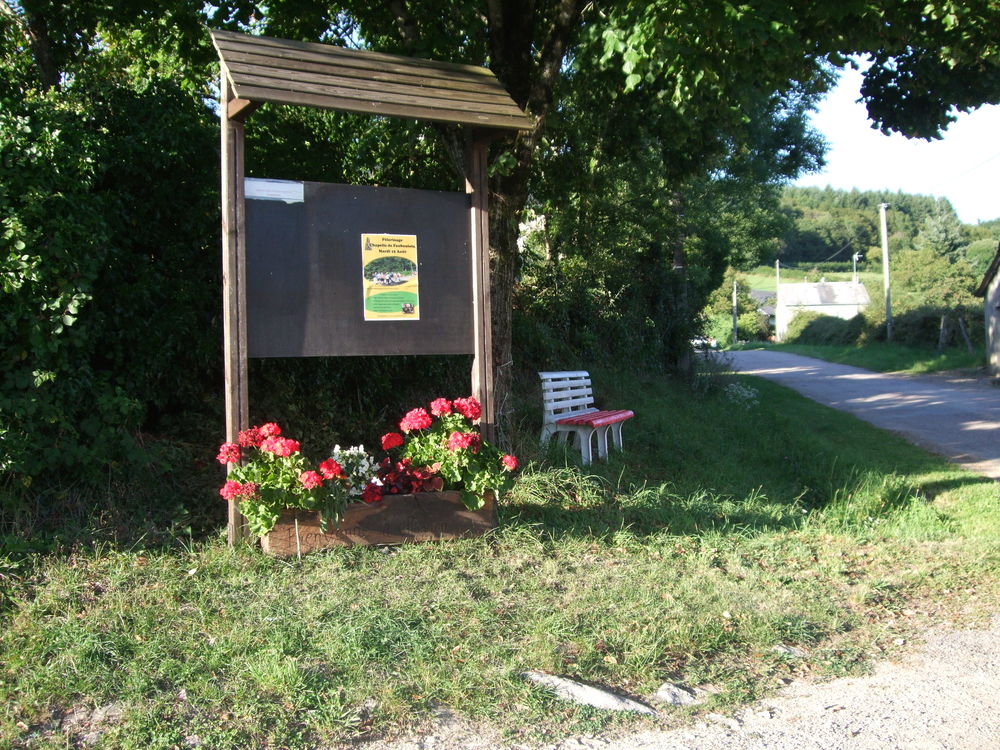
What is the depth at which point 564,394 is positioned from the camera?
9.45m

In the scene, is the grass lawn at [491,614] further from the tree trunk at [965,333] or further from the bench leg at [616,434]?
the tree trunk at [965,333]

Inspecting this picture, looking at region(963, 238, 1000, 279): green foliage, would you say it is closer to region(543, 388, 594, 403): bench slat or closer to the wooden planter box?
region(543, 388, 594, 403): bench slat

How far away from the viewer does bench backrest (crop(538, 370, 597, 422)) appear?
918 centimetres

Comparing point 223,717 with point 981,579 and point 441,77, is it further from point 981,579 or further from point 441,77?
point 981,579

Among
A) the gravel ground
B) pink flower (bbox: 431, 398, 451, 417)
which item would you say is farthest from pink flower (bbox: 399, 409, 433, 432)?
the gravel ground

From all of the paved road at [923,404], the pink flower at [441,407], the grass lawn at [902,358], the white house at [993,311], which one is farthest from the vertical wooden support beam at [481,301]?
the grass lawn at [902,358]

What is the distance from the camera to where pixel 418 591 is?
5164mm

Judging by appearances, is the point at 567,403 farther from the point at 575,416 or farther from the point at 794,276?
the point at 794,276

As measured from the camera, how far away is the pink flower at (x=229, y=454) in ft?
18.0

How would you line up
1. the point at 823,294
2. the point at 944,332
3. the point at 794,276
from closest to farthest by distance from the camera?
the point at 944,332 < the point at 823,294 < the point at 794,276

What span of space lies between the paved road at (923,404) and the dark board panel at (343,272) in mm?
7675

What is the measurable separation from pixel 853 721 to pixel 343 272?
413 cm

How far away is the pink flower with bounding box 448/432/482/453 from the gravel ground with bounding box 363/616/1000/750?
2258 millimetres

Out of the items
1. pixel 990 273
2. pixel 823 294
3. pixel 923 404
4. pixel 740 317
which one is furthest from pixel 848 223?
pixel 923 404
